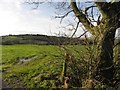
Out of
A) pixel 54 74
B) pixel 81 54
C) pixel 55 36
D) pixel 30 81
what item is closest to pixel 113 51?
pixel 81 54

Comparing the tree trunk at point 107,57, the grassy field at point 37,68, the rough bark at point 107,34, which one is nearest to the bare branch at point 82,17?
the rough bark at point 107,34

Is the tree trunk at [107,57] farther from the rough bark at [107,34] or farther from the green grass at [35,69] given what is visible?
the green grass at [35,69]

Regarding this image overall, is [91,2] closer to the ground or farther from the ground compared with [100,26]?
farther from the ground

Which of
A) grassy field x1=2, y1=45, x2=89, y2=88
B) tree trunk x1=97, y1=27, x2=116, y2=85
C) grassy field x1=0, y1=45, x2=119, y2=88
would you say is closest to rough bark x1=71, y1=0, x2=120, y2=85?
tree trunk x1=97, y1=27, x2=116, y2=85

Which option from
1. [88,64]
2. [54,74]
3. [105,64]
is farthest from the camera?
[54,74]

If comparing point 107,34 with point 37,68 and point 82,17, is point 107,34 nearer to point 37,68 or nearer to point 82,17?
point 82,17

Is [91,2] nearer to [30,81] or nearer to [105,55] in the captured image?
[105,55]

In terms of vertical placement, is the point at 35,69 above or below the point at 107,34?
below

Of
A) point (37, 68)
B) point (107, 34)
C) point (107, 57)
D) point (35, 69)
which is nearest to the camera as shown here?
point (107, 34)

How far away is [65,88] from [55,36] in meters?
2.56

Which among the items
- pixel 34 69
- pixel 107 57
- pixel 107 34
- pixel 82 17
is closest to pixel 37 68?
pixel 34 69

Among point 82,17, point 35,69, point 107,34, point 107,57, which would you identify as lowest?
point 35,69

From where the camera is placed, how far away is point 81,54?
14625mm

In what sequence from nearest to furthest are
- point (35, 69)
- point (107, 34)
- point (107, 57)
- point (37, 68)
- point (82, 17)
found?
point (107, 34) < point (107, 57) < point (82, 17) < point (35, 69) < point (37, 68)
